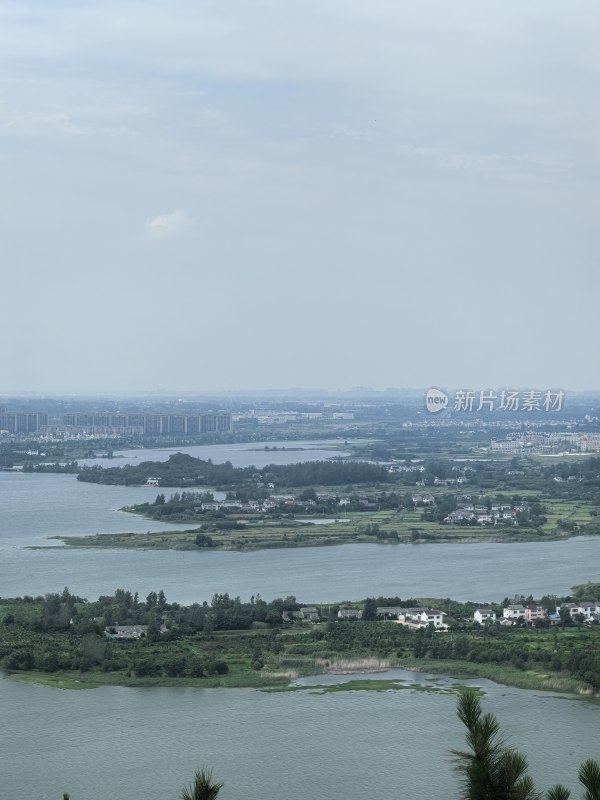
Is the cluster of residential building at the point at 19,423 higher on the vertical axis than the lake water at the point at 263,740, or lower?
higher

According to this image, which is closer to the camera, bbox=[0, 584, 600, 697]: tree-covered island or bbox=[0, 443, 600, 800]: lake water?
bbox=[0, 443, 600, 800]: lake water

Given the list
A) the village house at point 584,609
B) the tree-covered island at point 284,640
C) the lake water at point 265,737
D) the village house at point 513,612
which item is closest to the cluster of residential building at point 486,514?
the lake water at point 265,737

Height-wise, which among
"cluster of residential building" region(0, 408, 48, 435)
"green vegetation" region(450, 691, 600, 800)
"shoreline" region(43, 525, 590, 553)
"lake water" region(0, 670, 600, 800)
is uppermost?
"green vegetation" region(450, 691, 600, 800)

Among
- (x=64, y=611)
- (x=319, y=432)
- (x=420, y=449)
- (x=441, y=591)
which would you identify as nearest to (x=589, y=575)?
(x=441, y=591)

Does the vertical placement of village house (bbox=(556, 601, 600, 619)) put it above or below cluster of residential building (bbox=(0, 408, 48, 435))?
below

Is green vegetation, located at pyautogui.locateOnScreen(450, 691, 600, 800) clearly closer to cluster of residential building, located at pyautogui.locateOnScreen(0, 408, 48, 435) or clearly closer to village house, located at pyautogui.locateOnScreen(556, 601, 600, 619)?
village house, located at pyautogui.locateOnScreen(556, 601, 600, 619)

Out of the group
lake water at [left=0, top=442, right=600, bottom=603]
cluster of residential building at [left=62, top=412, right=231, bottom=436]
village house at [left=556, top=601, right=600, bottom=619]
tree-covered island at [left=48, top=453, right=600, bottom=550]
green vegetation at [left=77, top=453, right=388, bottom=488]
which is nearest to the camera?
village house at [left=556, top=601, right=600, bottom=619]

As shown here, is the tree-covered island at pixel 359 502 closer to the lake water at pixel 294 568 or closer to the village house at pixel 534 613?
the lake water at pixel 294 568

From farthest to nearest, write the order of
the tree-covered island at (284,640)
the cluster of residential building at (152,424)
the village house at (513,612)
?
the cluster of residential building at (152,424)
the village house at (513,612)
the tree-covered island at (284,640)

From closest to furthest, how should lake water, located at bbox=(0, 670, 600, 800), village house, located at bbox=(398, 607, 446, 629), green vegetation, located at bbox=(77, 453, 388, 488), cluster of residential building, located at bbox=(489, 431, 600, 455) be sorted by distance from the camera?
lake water, located at bbox=(0, 670, 600, 800), village house, located at bbox=(398, 607, 446, 629), green vegetation, located at bbox=(77, 453, 388, 488), cluster of residential building, located at bbox=(489, 431, 600, 455)

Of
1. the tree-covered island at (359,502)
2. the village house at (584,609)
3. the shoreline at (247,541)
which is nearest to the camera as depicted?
the village house at (584,609)

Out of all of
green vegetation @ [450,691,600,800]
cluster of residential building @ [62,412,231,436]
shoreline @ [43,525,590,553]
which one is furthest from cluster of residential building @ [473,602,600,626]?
cluster of residential building @ [62,412,231,436]
